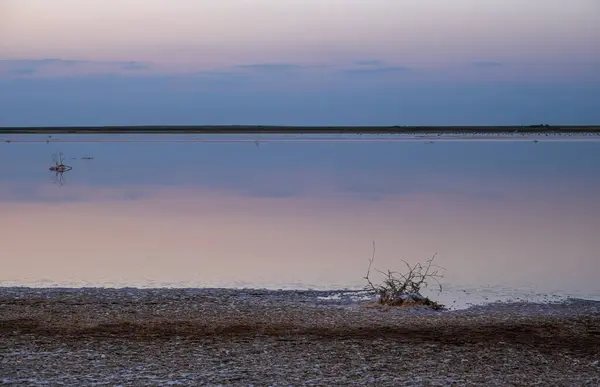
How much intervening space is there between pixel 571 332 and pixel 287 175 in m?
32.2

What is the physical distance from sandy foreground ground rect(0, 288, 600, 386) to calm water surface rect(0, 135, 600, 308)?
2216 mm

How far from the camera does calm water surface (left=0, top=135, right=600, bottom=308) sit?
1353 cm

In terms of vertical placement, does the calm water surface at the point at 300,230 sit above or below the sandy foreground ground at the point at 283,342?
below

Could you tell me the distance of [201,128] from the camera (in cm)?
16900

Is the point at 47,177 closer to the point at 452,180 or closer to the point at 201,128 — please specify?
the point at 452,180

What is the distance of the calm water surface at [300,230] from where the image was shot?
44.4ft

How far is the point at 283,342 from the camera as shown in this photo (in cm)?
812

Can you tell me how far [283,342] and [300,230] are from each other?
1159 centimetres

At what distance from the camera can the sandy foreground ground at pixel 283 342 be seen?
272 inches

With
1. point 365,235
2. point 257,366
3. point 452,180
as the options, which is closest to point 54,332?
point 257,366

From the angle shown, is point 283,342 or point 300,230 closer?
point 283,342

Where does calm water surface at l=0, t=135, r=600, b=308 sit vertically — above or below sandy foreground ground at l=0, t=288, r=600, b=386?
below

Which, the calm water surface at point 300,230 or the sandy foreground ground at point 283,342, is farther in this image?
the calm water surface at point 300,230

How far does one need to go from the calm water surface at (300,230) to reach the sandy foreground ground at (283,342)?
87.3 inches
